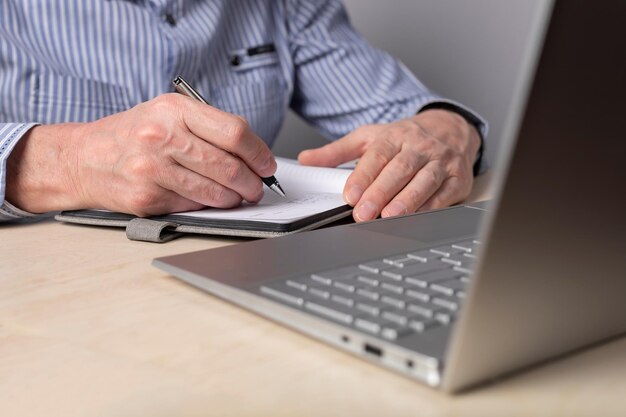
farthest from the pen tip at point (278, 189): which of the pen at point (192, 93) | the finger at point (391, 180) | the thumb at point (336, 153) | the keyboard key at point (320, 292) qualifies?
the keyboard key at point (320, 292)

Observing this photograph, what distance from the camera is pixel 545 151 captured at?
0.36 m

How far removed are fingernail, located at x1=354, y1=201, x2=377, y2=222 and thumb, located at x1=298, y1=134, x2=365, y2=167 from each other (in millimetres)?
271

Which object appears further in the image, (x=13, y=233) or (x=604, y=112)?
(x=13, y=233)

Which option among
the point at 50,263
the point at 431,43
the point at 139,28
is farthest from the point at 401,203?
the point at 431,43

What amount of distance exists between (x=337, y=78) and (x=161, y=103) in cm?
80

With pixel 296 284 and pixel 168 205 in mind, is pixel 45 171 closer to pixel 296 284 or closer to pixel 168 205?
pixel 168 205

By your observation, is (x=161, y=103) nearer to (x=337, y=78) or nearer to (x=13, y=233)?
(x=13, y=233)

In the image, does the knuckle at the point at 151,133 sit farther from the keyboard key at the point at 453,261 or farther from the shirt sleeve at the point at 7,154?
the keyboard key at the point at 453,261

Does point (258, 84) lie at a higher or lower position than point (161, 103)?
lower

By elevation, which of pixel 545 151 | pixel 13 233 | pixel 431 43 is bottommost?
pixel 13 233

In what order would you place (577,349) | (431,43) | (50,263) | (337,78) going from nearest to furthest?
(577,349), (50,263), (337,78), (431,43)

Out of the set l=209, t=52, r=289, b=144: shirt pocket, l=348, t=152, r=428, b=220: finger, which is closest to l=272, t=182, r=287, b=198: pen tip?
l=348, t=152, r=428, b=220: finger

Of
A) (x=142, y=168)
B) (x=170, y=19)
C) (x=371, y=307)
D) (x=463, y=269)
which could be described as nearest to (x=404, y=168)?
(x=142, y=168)

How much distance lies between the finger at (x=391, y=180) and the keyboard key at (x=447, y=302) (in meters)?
0.40
